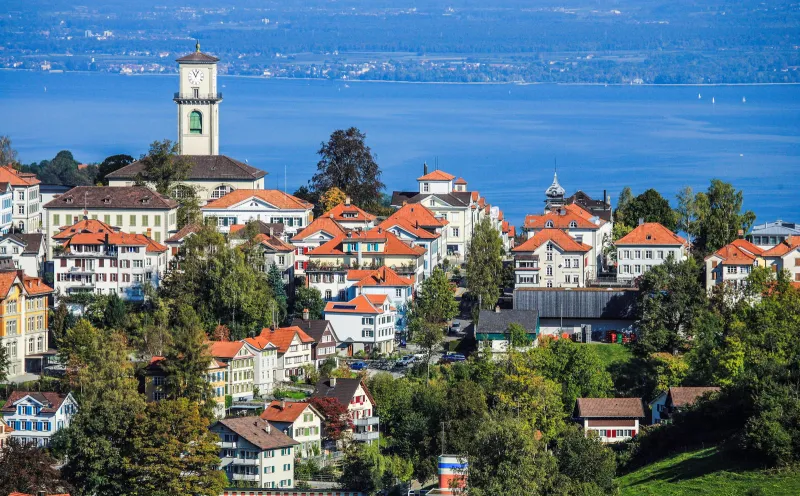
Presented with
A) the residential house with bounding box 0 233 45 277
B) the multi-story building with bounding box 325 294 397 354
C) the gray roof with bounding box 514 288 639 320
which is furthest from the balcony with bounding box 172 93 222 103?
the gray roof with bounding box 514 288 639 320

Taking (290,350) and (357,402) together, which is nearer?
(357,402)

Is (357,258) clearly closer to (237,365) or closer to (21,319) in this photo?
(237,365)

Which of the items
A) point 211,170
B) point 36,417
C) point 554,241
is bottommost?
point 36,417

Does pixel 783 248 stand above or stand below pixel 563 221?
below

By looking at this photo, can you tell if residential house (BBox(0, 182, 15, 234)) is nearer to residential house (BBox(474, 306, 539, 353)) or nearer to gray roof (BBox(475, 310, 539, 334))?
residential house (BBox(474, 306, 539, 353))

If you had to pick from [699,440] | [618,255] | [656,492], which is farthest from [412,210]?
[656,492]

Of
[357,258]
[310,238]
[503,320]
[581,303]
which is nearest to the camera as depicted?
[503,320]

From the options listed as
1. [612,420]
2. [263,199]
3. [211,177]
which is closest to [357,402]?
[612,420]

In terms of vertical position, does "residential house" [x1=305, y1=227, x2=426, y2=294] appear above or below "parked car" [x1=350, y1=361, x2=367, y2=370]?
above
